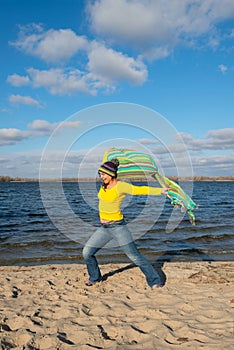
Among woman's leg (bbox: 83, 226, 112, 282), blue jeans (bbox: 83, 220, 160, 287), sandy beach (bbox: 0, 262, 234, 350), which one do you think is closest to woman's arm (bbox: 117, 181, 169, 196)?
blue jeans (bbox: 83, 220, 160, 287)

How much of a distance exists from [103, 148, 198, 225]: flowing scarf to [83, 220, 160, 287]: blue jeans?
3.75 ft

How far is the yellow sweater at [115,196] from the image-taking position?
550cm

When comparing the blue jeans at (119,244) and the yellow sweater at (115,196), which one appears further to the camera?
the blue jeans at (119,244)

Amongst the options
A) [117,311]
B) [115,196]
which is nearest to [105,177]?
[115,196]

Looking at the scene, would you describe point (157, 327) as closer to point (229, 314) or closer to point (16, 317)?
point (229, 314)

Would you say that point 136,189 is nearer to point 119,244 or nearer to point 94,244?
point 119,244

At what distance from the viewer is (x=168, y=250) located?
1177cm

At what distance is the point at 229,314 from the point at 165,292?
1.42 meters

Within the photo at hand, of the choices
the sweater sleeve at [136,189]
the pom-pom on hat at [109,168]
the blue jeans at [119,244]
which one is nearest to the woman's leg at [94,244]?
the blue jeans at [119,244]

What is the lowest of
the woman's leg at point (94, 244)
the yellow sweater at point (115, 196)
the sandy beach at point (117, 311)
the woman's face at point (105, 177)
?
the sandy beach at point (117, 311)

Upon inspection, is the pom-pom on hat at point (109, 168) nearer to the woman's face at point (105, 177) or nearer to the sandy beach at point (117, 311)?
the woman's face at point (105, 177)

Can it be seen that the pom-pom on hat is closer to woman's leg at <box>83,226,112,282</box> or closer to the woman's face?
the woman's face

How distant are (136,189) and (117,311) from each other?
204 centimetres

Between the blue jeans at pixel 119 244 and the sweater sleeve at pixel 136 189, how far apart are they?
2.24 feet
